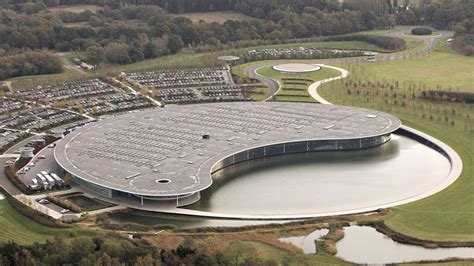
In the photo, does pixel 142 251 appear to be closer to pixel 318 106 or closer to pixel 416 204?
pixel 416 204

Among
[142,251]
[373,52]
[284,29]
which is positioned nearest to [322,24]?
[284,29]

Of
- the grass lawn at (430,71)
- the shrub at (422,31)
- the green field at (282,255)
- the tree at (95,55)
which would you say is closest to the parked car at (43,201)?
the green field at (282,255)

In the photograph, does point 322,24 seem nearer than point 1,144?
No

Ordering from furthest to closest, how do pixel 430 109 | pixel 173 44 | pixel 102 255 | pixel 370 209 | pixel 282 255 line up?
1. pixel 173 44
2. pixel 430 109
3. pixel 370 209
4. pixel 282 255
5. pixel 102 255

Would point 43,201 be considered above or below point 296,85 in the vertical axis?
below

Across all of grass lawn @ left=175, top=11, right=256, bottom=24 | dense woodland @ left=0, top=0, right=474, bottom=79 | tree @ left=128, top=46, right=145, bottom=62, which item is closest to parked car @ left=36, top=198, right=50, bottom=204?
dense woodland @ left=0, top=0, right=474, bottom=79

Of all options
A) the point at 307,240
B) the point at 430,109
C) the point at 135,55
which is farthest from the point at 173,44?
the point at 307,240

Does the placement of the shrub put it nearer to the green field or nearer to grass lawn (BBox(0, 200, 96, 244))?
the green field

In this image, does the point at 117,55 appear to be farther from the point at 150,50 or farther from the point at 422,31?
the point at 422,31
